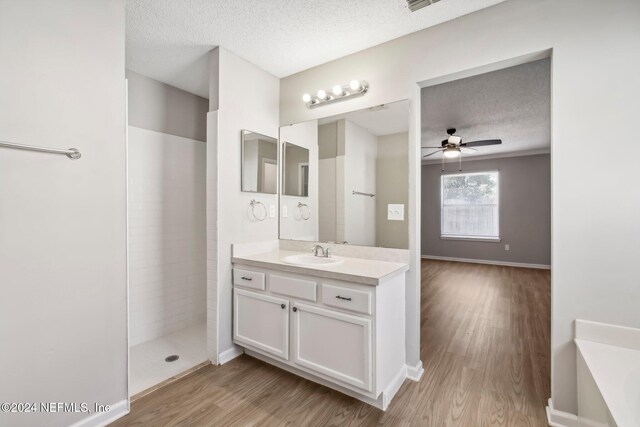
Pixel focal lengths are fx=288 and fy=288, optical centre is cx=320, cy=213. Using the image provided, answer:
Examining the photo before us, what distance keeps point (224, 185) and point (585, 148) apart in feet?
7.93

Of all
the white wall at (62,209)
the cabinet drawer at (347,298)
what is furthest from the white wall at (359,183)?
the white wall at (62,209)

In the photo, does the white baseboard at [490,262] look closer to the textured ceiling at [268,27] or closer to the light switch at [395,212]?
the light switch at [395,212]

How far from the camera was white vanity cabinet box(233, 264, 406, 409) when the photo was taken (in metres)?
1.74

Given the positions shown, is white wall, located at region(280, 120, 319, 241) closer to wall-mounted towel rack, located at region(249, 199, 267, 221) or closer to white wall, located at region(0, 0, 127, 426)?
wall-mounted towel rack, located at region(249, 199, 267, 221)

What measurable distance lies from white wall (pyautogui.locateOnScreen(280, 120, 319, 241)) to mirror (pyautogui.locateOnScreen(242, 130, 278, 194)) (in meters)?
0.16

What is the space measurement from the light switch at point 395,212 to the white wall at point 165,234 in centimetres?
208

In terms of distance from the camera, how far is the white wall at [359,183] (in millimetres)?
2385

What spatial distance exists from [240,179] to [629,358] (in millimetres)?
2700

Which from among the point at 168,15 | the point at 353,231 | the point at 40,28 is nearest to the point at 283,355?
the point at 353,231

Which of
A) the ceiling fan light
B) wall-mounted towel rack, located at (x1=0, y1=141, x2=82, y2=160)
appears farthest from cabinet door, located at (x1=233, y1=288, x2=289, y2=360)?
the ceiling fan light

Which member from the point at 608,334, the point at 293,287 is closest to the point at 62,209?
the point at 293,287

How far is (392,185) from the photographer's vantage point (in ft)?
7.56

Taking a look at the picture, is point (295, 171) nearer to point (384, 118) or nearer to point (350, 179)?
point (350, 179)

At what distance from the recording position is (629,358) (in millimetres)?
1435
